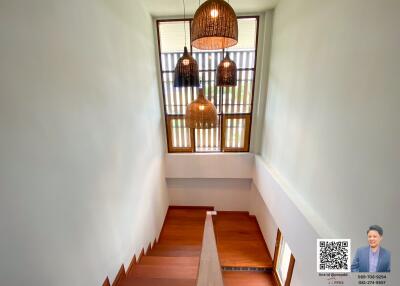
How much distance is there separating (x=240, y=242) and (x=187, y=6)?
4.87m

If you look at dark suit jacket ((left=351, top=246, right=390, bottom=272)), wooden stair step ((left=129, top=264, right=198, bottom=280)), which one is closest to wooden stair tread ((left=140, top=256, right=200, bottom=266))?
wooden stair step ((left=129, top=264, right=198, bottom=280))

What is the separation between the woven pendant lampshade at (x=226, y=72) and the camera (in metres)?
2.33

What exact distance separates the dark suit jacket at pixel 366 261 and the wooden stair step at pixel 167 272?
146cm

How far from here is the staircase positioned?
3.42 m

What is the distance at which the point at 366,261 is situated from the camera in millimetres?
1344

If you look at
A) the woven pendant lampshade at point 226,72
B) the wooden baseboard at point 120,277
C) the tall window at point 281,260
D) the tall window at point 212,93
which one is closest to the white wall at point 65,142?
the wooden baseboard at point 120,277

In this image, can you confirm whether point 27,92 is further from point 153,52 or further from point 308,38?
point 153,52

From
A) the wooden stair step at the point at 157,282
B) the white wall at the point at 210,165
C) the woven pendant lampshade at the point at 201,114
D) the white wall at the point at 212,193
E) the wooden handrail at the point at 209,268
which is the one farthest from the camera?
the white wall at the point at 212,193

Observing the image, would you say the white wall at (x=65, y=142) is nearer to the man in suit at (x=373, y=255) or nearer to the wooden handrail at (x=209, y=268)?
the wooden handrail at (x=209, y=268)

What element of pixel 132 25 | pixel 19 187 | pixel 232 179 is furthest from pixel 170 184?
pixel 19 187

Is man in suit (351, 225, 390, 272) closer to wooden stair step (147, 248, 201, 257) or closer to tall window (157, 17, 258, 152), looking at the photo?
wooden stair step (147, 248, 201, 257)

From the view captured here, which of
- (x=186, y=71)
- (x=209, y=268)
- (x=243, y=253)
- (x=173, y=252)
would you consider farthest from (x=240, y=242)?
(x=186, y=71)

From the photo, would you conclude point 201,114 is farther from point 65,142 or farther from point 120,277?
point 120,277

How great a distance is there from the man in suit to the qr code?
0.40ft
